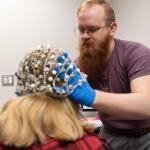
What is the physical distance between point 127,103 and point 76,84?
286 mm

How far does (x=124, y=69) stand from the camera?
160cm

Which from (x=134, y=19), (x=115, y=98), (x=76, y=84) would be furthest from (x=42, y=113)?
(x=134, y=19)

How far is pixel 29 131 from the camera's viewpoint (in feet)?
3.46

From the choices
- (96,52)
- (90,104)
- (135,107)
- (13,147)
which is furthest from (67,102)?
(96,52)

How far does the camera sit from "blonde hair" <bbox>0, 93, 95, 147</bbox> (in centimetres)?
104

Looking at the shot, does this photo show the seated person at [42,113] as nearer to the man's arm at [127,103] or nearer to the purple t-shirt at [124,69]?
the man's arm at [127,103]

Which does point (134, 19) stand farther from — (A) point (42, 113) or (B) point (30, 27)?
(A) point (42, 113)

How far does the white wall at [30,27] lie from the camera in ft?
10.1

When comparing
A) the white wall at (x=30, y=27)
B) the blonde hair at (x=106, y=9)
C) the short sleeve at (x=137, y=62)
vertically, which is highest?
the blonde hair at (x=106, y=9)

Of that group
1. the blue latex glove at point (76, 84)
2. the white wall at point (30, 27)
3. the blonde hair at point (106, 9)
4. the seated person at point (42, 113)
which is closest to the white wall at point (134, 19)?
the white wall at point (30, 27)

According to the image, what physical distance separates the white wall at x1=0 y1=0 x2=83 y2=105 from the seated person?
78.0 inches

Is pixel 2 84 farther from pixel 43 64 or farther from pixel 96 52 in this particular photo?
pixel 43 64

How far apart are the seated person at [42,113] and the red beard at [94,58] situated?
542mm

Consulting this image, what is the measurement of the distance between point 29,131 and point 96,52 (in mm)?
702
